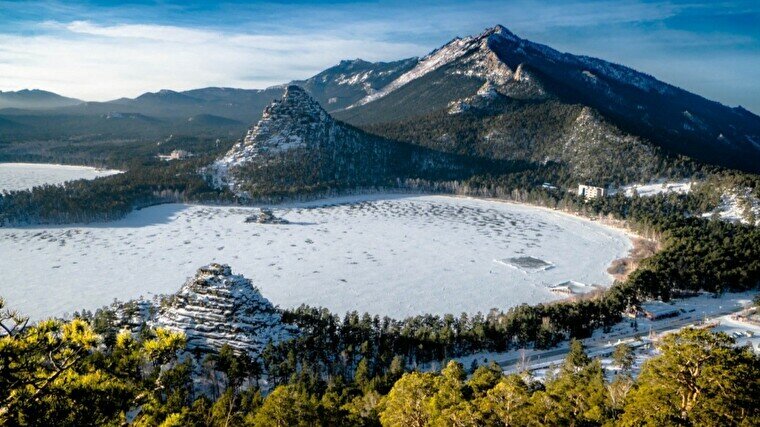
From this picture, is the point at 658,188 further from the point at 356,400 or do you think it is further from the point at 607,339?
the point at 356,400

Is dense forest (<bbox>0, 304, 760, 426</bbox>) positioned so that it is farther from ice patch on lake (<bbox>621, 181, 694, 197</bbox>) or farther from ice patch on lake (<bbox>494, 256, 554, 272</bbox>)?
ice patch on lake (<bbox>621, 181, 694, 197</bbox>)

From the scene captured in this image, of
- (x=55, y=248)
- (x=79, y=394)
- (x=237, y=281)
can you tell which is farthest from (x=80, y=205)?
(x=79, y=394)

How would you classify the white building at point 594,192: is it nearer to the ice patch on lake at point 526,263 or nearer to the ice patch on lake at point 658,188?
the ice patch on lake at point 658,188

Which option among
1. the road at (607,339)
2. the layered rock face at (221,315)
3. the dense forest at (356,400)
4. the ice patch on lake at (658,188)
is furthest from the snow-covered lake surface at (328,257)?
the dense forest at (356,400)

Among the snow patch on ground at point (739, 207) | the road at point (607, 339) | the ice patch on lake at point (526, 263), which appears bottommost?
the road at point (607, 339)

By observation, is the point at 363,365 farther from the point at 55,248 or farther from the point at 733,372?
the point at 55,248

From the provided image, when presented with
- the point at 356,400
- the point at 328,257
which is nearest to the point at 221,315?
the point at 356,400
